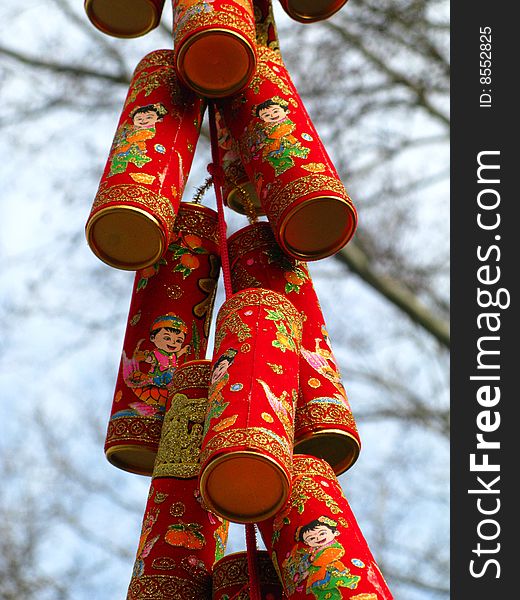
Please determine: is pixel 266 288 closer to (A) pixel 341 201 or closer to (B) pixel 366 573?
(A) pixel 341 201

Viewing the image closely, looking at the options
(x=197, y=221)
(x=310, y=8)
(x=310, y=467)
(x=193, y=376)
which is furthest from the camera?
(x=310, y=8)

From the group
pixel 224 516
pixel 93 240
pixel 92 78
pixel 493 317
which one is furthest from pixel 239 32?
pixel 92 78

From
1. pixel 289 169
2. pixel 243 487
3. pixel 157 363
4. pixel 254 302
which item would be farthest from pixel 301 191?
pixel 243 487

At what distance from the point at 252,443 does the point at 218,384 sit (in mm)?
102

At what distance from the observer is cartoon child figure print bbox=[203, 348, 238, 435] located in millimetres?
994

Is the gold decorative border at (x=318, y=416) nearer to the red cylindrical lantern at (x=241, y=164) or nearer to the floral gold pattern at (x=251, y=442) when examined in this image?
the floral gold pattern at (x=251, y=442)

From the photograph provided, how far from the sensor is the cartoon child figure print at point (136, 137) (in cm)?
120

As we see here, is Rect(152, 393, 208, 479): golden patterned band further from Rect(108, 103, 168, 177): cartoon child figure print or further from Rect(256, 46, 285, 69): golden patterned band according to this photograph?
Rect(256, 46, 285, 69): golden patterned band

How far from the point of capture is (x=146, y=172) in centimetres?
118

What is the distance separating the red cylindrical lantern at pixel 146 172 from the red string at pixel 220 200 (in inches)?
0.8

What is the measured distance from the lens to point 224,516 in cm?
97

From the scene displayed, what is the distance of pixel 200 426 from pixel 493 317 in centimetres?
122

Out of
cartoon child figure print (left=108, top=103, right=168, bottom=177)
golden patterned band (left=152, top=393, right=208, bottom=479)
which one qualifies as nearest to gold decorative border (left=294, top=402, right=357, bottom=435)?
golden patterned band (left=152, top=393, right=208, bottom=479)

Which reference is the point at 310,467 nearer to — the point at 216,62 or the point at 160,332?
the point at 160,332
